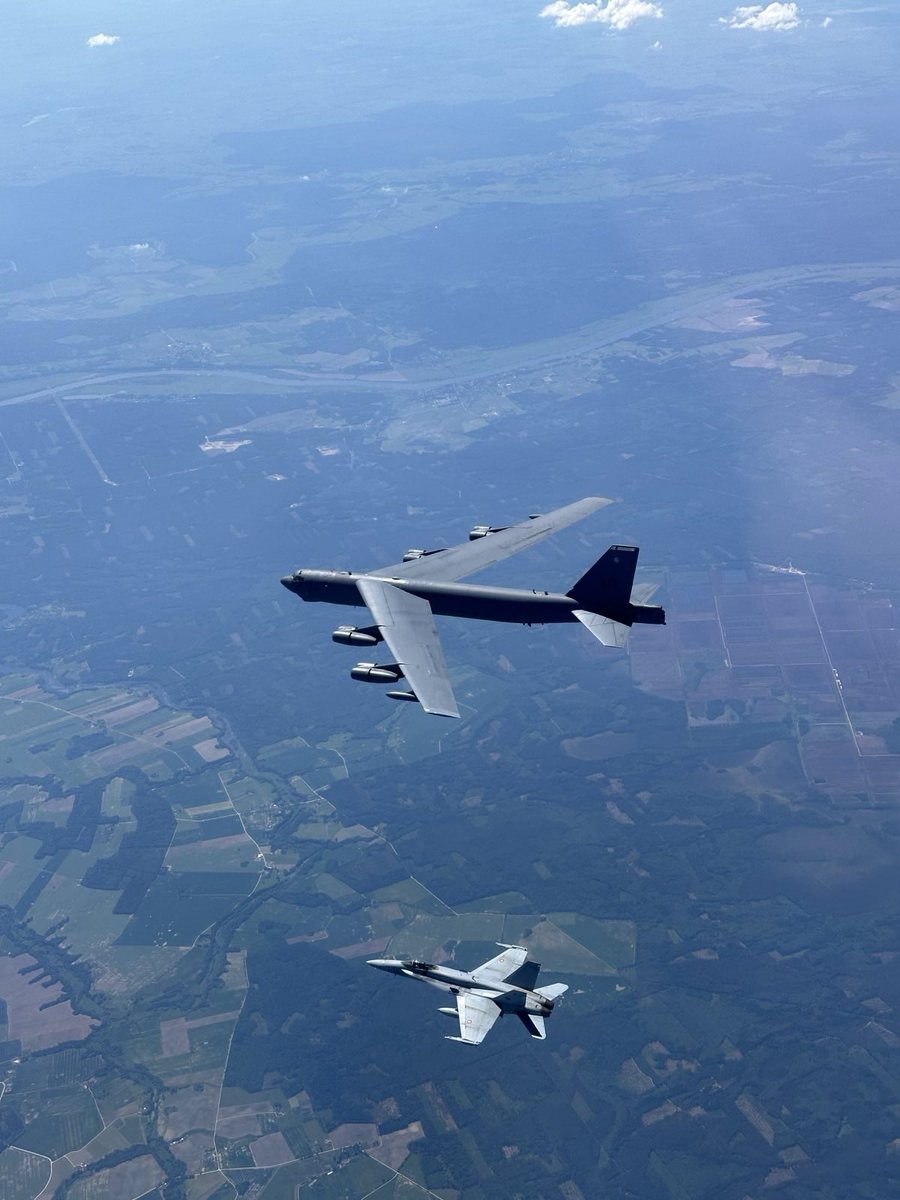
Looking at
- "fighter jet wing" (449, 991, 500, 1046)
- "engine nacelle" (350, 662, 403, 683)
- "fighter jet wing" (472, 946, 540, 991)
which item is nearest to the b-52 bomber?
"engine nacelle" (350, 662, 403, 683)

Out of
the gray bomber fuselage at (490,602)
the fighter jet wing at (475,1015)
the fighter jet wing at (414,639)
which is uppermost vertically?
the fighter jet wing at (414,639)

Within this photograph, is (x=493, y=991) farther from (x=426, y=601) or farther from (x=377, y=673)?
(x=377, y=673)

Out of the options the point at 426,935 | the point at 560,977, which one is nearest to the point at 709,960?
the point at 560,977

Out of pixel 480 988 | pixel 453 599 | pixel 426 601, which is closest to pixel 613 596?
pixel 453 599

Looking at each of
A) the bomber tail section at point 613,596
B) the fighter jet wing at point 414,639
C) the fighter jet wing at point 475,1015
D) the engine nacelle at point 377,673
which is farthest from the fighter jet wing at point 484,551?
the fighter jet wing at point 475,1015

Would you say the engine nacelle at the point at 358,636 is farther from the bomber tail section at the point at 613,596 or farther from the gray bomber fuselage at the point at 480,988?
the gray bomber fuselage at the point at 480,988
